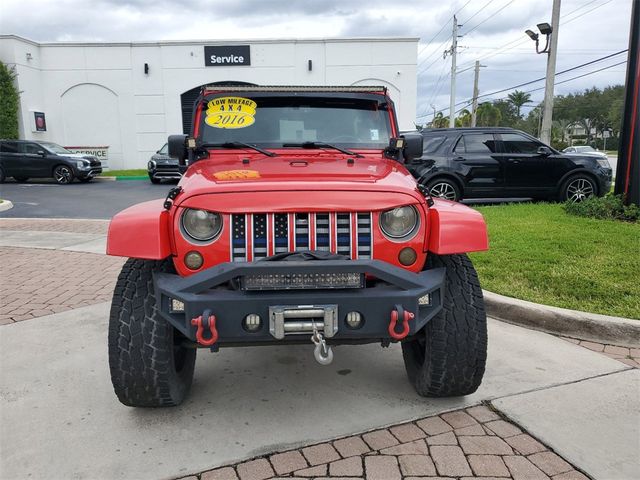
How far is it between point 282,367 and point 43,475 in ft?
5.20

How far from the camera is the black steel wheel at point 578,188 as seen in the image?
10148 millimetres

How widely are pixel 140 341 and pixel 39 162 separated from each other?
17530mm

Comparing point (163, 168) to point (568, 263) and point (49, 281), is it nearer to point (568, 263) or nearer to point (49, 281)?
point (49, 281)

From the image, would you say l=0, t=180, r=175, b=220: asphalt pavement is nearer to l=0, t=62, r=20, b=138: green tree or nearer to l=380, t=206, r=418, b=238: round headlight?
l=0, t=62, r=20, b=138: green tree

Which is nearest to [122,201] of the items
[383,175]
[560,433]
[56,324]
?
[56,324]

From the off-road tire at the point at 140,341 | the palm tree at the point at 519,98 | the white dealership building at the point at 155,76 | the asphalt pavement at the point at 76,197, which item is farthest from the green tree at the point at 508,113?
the off-road tire at the point at 140,341

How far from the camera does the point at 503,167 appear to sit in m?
Answer: 10.0

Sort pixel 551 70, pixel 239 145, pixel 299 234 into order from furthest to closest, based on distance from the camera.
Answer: pixel 551 70 → pixel 239 145 → pixel 299 234

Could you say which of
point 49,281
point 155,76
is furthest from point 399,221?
point 155,76

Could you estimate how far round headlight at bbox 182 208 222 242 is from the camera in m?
2.58

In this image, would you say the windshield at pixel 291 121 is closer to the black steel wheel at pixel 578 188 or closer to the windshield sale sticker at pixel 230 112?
the windshield sale sticker at pixel 230 112

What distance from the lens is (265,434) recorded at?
9.01 ft

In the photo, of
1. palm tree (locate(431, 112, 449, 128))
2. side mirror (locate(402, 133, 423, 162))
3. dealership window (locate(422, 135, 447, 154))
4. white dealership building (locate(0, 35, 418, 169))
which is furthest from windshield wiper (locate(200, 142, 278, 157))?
palm tree (locate(431, 112, 449, 128))

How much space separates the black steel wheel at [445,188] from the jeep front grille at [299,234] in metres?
7.55
